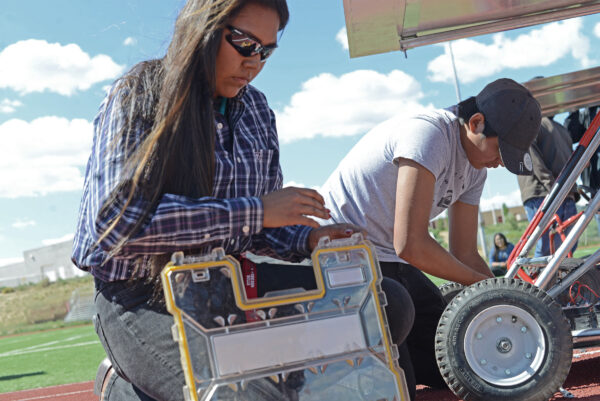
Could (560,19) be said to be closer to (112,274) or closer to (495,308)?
(495,308)

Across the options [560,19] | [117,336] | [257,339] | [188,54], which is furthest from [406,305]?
[560,19]

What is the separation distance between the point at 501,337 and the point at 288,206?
4.26 feet

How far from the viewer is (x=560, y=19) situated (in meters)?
3.00

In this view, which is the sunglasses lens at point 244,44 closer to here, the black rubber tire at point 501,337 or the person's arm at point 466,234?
the black rubber tire at point 501,337

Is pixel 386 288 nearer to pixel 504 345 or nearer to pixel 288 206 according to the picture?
pixel 288 206

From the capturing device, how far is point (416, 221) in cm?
252

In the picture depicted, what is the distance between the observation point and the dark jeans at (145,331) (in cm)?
164

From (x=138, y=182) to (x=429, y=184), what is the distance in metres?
1.36

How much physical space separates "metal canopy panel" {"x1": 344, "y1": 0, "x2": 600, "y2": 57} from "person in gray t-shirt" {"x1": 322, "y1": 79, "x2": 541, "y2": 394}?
1.14 feet

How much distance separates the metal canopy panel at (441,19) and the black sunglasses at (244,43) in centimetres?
86

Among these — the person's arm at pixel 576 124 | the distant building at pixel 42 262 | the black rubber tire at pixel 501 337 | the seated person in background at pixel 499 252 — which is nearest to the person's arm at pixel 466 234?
the black rubber tire at pixel 501 337

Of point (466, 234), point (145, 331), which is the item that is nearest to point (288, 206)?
point (145, 331)

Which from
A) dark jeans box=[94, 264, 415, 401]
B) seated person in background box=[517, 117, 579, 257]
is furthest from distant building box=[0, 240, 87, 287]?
dark jeans box=[94, 264, 415, 401]

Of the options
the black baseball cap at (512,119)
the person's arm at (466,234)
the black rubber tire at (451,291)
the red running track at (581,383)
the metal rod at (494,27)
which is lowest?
the red running track at (581,383)
